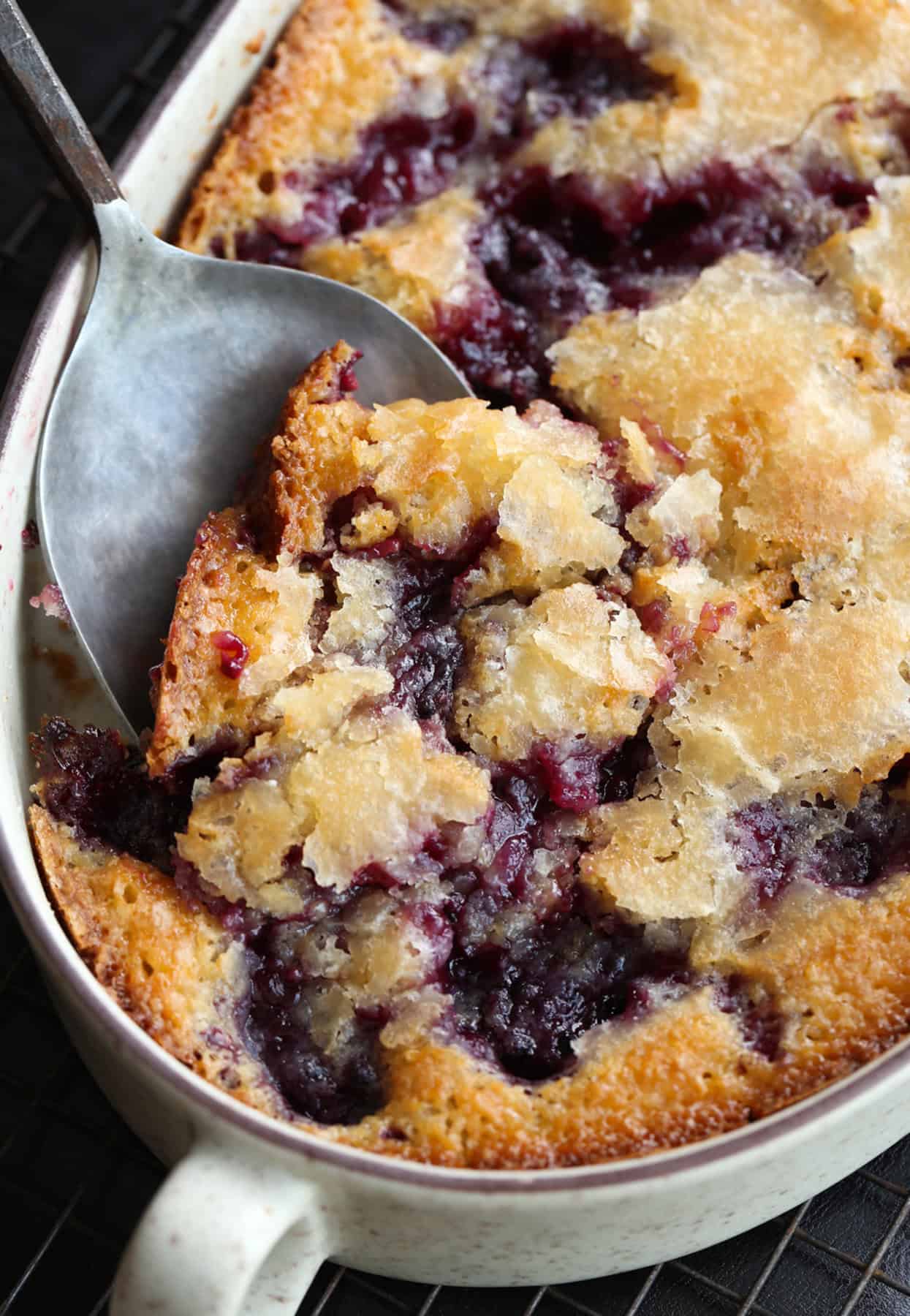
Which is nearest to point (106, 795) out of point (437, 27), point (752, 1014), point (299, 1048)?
point (299, 1048)

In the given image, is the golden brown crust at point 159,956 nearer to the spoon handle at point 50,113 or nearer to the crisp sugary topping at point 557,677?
the crisp sugary topping at point 557,677

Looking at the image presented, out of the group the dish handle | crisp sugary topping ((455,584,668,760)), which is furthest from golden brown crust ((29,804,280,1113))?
crisp sugary topping ((455,584,668,760))

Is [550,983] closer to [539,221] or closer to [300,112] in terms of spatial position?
[539,221]

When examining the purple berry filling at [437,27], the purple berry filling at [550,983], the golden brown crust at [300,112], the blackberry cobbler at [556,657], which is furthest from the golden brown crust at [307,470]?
the purple berry filling at [437,27]

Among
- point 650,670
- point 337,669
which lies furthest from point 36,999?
point 650,670

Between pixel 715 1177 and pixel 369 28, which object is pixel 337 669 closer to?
pixel 715 1177
